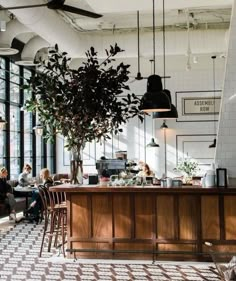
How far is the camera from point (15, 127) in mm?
12812

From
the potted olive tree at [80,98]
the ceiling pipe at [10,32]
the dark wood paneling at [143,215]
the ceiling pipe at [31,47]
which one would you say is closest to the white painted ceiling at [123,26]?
the ceiling pipe at [10,32]

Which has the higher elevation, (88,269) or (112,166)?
(112,166)

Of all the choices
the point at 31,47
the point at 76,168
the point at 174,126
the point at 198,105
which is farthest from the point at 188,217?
the point at 198,105

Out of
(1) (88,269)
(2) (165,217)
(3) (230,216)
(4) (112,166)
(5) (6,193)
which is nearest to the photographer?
(1) (88,269)

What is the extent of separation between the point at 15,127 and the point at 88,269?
7.55 metres

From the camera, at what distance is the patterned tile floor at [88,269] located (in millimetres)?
5574

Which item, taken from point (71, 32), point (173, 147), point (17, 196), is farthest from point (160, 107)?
point (173, 147)

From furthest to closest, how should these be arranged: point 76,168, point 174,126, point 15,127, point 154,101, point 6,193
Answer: point 174,126
point 15,127
point 6,193
point 76,168
point 154,101

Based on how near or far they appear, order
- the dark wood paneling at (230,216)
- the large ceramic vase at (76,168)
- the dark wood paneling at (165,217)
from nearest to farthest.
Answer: the dark wood paneling at (230,216) → the dark wood paneling at (165,217) → the large ceramic vase at (76,168)

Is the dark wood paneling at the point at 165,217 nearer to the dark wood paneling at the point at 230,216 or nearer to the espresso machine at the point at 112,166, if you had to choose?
the dark wood paneling at the point at 230,216

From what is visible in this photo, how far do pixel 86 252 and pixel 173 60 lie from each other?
926 centimetres

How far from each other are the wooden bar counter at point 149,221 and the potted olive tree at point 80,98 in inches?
36.3

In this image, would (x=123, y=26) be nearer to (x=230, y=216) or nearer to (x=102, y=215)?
(x=102, y=215)

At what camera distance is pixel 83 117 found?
657cm
